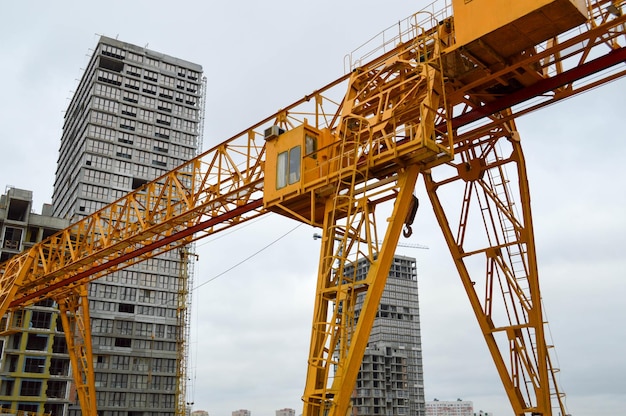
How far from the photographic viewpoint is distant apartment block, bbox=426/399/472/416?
Answer: 169m

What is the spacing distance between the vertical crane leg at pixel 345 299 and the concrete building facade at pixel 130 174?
51.8m

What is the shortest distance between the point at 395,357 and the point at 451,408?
8352cm

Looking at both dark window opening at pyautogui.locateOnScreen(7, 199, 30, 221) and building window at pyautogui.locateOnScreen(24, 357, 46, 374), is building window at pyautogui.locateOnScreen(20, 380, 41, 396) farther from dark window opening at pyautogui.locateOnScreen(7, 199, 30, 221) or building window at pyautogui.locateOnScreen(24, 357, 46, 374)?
dark window opening at pyautogui.locateOnScreen(7, 199, 30, 221)

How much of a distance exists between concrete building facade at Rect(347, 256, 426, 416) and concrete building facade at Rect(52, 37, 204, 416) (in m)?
28.7

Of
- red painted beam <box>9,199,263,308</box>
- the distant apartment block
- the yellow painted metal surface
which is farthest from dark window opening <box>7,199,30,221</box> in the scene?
the distant apartment block

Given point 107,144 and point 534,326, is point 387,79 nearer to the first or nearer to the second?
point 534,326

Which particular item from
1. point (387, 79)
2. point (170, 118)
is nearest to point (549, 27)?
point (387, 79)

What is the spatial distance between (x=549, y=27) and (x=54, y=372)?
53.8 m

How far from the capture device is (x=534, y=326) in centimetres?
1789

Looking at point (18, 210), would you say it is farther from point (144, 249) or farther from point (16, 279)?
point (144, 249)

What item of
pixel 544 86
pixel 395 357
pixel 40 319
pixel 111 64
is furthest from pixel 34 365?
pixel 395 357

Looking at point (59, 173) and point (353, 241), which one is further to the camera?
point (59, 173)

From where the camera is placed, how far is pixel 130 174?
7225cm

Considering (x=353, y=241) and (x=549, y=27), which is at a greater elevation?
(x=549, y=27)
